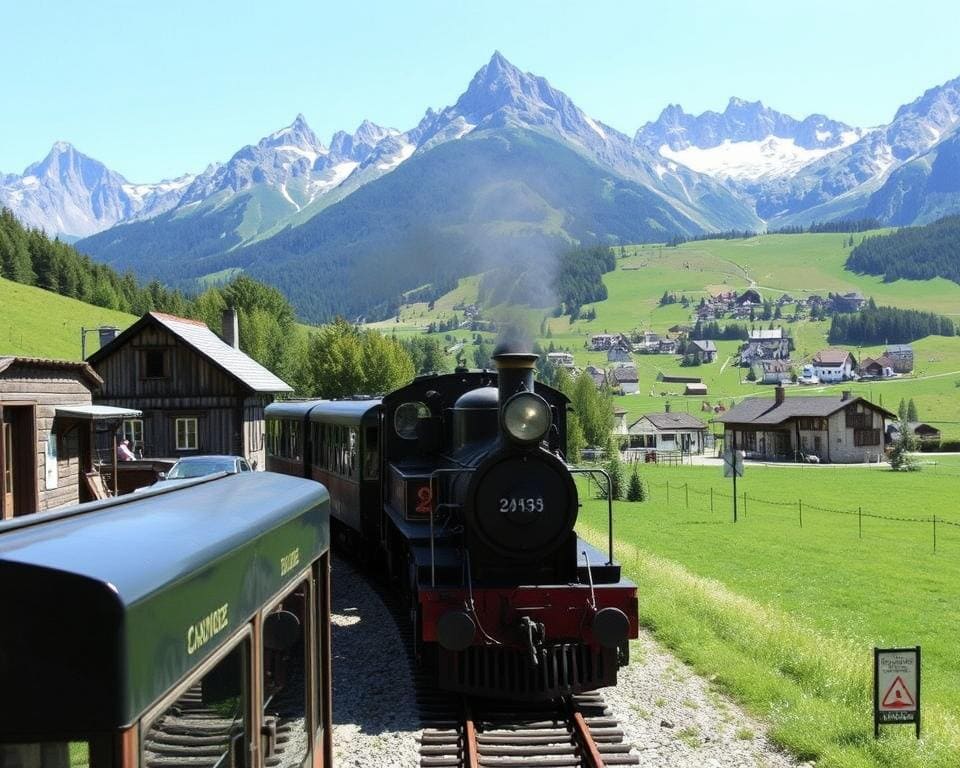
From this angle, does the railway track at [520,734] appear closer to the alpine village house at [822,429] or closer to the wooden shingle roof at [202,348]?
the wooden shingle roof at [202,348]

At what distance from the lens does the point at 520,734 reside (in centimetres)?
950

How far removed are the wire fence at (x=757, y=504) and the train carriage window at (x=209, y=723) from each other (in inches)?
1230

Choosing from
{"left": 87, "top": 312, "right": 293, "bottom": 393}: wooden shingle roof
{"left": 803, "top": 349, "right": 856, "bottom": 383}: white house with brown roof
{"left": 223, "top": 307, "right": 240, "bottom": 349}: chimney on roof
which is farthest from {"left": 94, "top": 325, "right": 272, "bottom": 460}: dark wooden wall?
{"left": 803, "top": 349, "right": 856, "bottom": 383}: white house with brown roof

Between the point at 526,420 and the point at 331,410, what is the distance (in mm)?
9563

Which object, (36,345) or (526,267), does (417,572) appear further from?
(36,345)

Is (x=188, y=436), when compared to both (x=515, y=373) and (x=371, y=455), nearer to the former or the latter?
(x=371, y=455)

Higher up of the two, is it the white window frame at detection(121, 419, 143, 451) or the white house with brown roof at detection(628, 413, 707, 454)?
the white window frame at detection(121, 419, 143, 451)

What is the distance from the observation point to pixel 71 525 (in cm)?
366

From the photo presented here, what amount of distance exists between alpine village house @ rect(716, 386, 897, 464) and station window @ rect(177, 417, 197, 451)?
61.1 meters

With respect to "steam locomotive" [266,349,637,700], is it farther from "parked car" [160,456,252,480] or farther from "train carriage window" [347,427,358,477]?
"parked car" [160,456,252,480]

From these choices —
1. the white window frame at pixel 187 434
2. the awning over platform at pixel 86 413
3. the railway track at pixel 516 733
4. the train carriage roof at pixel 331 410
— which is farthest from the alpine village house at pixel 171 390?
the railway track at pixel 516 733

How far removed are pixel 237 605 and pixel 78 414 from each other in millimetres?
18170

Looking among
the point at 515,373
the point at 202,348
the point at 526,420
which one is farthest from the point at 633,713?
the point at 202,348

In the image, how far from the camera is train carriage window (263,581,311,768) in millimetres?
4508
